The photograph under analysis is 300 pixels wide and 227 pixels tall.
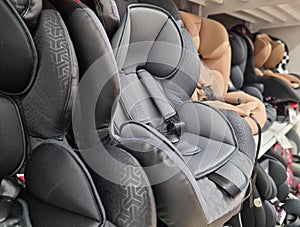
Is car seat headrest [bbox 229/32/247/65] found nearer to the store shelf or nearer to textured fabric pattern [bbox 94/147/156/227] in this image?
the store shelf

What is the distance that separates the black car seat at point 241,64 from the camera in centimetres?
144

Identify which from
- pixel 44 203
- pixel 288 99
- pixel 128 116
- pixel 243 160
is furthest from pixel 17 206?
pixel 288 99

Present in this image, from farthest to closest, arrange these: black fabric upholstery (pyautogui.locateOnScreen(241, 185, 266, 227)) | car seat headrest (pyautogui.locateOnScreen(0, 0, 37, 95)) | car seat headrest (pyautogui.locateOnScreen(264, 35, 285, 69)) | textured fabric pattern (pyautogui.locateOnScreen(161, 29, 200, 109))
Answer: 1. car seat headrest (pyautogui.locateOnScreen(264, 35, 285, 69))
2. black fabric upholstery (pyautogui.locateOnScreen(241, 185, 266, 227))
3. textured fabric pattern (pyautogui.locateOnScreen(161, 29, 200, 109))
4. car seat headrest (pyautogui.locateOnScreen(0, 0, 37, 95))

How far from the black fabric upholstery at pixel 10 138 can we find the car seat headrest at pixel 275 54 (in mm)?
1605

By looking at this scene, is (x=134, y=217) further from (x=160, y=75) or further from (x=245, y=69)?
(x=245, y=69)

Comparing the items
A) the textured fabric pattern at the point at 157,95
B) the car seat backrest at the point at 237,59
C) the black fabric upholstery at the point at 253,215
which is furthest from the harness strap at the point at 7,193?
the car seat backrest at the point at 237,59

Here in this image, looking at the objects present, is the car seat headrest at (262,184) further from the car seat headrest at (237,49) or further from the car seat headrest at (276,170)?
the car seat headrest at (237,49)

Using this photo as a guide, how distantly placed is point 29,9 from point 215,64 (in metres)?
1.00

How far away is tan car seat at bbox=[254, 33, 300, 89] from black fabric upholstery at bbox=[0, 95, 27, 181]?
4.54ft

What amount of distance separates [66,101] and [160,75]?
1.48 feet

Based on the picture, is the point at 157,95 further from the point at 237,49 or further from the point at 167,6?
Answer: the point at 237,49

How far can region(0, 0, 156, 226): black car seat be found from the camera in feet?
1.36

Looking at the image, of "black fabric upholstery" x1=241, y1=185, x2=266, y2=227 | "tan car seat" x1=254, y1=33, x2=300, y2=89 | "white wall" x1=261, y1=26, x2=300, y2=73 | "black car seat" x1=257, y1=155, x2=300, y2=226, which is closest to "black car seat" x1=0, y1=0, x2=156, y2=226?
"black fabric upholstery" x1=241, y1=185, x2=266, y2=227

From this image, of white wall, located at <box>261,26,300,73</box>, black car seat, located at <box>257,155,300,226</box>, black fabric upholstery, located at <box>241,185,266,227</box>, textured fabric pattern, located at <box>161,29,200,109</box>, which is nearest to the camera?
textured fabric pattern, located at <box>161,29,200,109</box>
